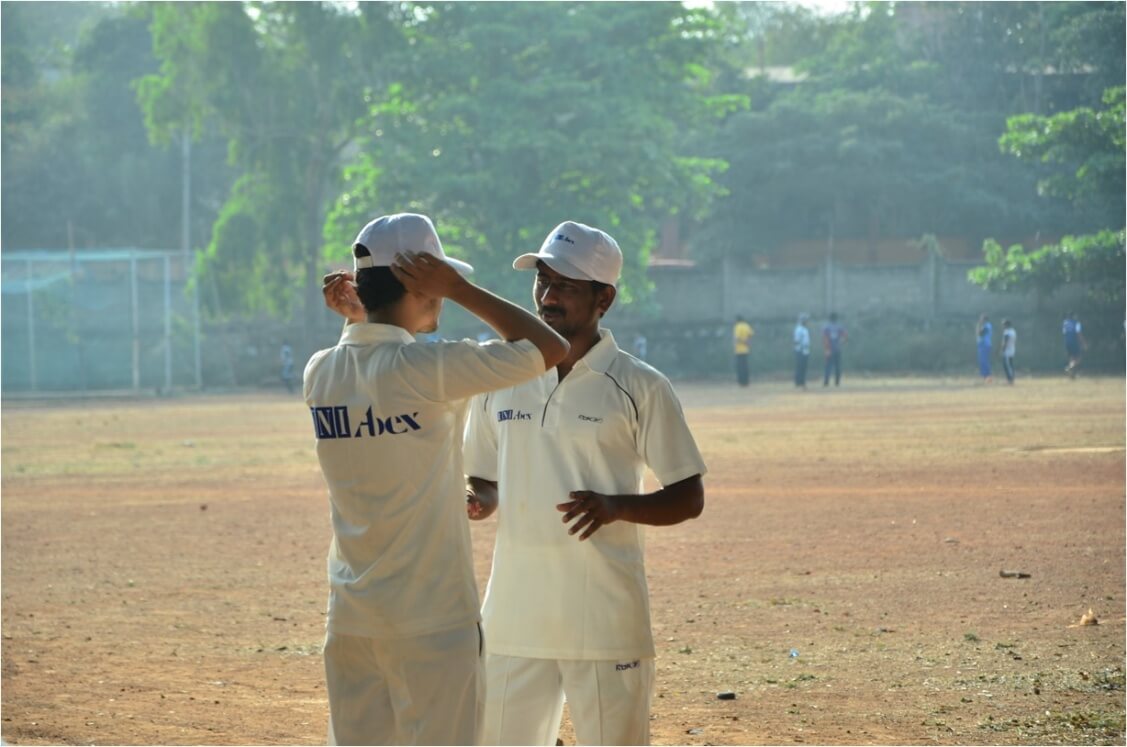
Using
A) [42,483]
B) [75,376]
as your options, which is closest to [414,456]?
[42,483]

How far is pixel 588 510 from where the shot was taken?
4551 millimetres

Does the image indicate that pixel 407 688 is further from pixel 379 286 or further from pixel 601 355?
pixel 601 355

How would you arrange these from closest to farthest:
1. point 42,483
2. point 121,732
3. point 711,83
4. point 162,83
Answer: point 121,732 < point 42,483 < point 162,83 < point 711,83

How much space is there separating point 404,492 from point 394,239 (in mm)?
667

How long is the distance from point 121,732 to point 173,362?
39556mm

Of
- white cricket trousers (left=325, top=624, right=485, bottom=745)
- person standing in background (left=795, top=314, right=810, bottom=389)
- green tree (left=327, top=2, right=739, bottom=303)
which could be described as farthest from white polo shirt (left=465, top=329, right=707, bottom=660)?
green tree (left=327, top=2, right=739, bottom=303)

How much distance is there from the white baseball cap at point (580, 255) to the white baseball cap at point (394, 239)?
697 mm

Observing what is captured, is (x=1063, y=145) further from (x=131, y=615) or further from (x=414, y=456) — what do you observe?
(x=414, y=456)

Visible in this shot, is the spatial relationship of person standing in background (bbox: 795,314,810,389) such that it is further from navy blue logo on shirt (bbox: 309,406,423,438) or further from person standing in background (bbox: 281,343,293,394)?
navy blue logo on shirt (bbox: 309,406,423,438)

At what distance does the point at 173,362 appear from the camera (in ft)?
149

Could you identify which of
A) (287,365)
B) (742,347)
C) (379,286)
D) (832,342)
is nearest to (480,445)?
(379,286)

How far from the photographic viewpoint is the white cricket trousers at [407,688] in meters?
4.03

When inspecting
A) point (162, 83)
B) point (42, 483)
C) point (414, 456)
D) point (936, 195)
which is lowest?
point (42, 483)

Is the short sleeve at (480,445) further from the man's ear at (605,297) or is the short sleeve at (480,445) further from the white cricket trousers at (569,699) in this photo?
the white cricket trousers at (569,699)
